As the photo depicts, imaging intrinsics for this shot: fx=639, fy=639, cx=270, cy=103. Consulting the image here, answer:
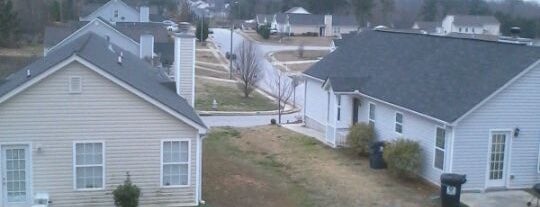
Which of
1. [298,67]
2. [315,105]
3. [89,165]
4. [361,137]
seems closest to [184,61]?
[89,165]

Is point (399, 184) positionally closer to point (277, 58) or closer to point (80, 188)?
point (80, 188)

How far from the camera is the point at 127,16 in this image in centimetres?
8800

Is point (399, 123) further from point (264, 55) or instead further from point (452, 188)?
point (264, 55)

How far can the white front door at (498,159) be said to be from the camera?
20.0 metres

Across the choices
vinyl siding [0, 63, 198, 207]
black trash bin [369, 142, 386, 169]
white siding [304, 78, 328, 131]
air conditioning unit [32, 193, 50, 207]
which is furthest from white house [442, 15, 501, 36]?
air conditioning unit [32, 193, 50, 207]

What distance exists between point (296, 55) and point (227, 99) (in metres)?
36.8

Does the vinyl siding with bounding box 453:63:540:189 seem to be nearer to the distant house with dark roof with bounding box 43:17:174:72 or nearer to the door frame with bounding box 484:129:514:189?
the door frame with bounding box 484:129:514:189

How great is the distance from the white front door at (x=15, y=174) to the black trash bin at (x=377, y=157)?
1194cm

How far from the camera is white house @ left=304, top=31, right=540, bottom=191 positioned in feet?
64.4

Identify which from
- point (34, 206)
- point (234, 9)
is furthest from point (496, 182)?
point (234, 9)

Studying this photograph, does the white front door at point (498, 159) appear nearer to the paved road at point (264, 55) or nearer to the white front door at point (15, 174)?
the white front door at point (15, 174)

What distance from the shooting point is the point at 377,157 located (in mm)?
22750

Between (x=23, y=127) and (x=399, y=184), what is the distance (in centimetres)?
1164

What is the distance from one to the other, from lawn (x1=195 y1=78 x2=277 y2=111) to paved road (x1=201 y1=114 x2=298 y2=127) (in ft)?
9.88
